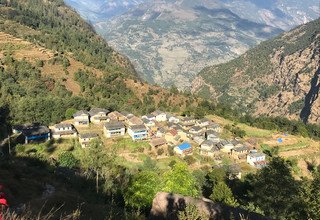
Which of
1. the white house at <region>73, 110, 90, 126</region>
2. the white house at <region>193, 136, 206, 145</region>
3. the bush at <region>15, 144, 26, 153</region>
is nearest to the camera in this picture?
the bush at <region>15, 144, 26, 153</region>

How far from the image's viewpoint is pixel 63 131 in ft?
218

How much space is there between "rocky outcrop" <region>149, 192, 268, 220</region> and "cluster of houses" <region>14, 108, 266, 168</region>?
169 ft

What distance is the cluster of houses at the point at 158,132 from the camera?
65.8 metres

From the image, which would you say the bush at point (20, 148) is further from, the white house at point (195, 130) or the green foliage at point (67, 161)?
the white house at point (195, 130)

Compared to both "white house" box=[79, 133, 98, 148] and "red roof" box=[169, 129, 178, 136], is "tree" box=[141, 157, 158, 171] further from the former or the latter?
"red roof" box=[169, 129, 178, 136]

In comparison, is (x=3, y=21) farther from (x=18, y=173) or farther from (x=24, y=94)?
(x=18, y=173)

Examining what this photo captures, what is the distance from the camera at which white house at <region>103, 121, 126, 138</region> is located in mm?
67938

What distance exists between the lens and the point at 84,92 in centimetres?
9325

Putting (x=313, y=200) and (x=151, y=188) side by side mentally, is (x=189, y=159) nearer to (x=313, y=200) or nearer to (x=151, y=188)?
(x=151, y=188)

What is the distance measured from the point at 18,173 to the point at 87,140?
4217 cm

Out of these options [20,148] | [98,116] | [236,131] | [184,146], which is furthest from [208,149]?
[20,148]

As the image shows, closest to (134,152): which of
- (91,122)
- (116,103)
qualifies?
(91,122)

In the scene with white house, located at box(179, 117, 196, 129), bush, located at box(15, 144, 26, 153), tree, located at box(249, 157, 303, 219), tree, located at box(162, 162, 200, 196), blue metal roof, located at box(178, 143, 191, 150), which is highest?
tree, located at box(249, 157, 303, 219)

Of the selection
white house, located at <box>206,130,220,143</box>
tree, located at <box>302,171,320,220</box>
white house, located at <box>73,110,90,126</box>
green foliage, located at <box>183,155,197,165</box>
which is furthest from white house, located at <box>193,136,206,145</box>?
tree, located at <box>302,171,320,220</box>
